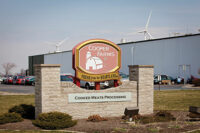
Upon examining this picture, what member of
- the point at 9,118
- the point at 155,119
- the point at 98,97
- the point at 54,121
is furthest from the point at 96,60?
the point at 9,118

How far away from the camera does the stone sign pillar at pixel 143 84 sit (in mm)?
16922

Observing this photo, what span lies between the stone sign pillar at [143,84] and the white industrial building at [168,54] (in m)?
30.0

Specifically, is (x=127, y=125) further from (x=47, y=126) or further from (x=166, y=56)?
(x=166, y=56)

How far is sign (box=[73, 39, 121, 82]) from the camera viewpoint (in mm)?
15788

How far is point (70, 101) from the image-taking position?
1512 cm

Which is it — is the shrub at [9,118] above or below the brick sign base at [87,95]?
below

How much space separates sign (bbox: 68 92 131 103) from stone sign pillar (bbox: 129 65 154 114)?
0.72 metres

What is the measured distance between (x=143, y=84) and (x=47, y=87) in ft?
17.2

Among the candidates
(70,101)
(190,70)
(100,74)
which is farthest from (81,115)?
(190,70)

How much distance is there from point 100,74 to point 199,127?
5.70 metres

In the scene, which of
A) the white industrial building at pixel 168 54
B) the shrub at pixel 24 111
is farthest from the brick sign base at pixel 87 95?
the white industrial building at pixel 168 54

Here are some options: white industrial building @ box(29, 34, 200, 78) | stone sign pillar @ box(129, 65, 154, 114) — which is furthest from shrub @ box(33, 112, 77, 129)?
white industrial building @ box(29, 34, 200, 78)

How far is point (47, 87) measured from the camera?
Answer: 14508mm

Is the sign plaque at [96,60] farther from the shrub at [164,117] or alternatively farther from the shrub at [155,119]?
the shrub at [164,117]
